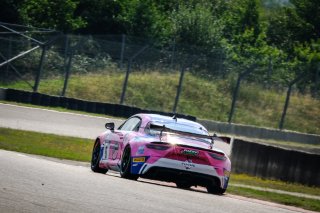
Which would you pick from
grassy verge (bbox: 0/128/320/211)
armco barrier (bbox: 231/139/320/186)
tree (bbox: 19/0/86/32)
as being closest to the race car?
grassy verge (bbox: 0/128/320/211)

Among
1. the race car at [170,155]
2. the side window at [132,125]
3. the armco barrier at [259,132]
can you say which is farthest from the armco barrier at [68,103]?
the race car at [170,155]

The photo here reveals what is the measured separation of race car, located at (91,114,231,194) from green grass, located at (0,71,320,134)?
2187 cm

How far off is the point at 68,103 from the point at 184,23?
65.5 ft

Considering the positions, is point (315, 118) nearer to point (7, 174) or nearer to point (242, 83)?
point (242, 83)

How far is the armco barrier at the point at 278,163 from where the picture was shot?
67.4 ft

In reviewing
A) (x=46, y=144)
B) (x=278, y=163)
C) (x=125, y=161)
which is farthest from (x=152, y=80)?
(x=125, y=161)

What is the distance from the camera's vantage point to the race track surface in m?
10.5

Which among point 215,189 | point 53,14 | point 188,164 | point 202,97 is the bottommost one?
point 202,97

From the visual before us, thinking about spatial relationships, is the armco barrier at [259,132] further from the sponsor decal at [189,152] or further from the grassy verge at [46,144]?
the sponsor decal at [189,152]

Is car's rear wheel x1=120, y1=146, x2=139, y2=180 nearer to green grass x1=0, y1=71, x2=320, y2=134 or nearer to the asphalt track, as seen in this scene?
the asphalt track

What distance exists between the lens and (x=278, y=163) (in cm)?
2103

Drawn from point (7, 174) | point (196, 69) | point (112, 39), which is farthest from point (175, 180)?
point (112, 39)

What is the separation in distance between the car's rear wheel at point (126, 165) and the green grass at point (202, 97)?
2222 centimetres

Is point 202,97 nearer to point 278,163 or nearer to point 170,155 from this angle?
point 278,163
